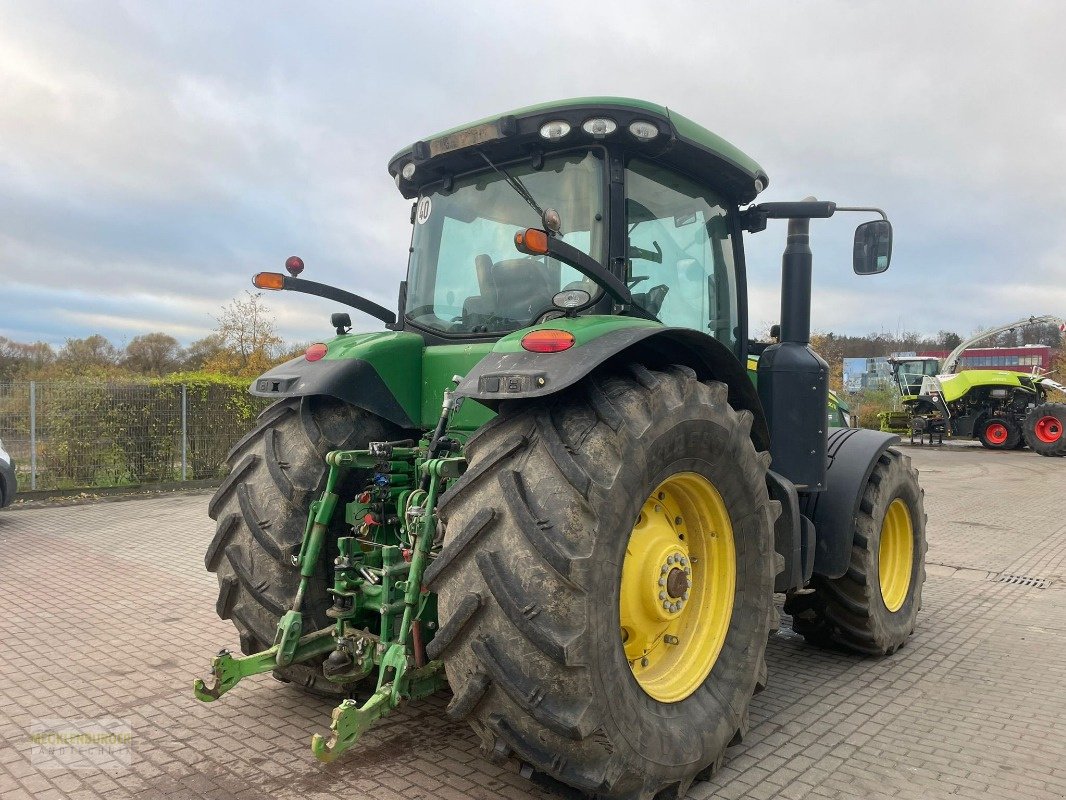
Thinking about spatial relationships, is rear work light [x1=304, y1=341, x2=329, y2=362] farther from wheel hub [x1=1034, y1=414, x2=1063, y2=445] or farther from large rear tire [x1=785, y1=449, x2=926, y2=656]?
wheel hub [x1=1034, y1=414, x2=1063, y2=445]

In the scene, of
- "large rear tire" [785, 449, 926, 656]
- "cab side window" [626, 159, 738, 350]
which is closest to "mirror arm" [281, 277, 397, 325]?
"cab side window" [626, 159, 738, 350]

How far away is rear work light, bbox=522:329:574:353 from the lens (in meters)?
2.55

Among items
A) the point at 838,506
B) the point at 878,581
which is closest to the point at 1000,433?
the point at 878,581

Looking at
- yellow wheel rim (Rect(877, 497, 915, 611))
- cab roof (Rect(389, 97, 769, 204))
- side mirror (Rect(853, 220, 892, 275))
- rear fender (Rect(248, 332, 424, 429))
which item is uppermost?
cab roof (Rect(389, 97, 769, 204))

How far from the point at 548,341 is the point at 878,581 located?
9.84ft

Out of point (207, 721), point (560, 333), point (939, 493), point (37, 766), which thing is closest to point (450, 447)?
point (560, 333)

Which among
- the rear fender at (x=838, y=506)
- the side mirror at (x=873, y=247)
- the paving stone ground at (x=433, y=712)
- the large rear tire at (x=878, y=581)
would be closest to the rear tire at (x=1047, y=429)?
the paving stone ground at (x=433, y=712)

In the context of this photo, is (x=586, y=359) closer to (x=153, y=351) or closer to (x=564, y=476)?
(x=564, y=476)

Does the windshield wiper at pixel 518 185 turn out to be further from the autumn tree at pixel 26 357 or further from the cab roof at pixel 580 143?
the autumn tree at pixel 26 357

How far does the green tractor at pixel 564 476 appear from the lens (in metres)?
2.32

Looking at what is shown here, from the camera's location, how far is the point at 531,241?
2.40 metres

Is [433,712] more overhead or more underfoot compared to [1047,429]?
more underfoot

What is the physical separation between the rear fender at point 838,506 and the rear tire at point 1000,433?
20383mm

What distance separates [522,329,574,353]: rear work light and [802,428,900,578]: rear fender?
2238mm
